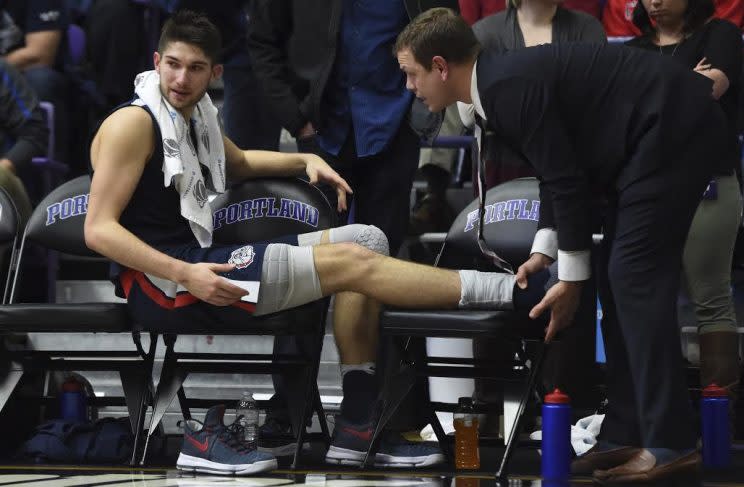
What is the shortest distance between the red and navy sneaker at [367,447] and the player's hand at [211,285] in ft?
1.94

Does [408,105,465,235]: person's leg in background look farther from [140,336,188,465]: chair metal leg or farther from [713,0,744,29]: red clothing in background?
[140,336,188,465]: chair metal leg

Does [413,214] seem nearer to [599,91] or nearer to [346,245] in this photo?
[346,245]

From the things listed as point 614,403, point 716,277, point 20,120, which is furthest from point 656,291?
point 20,120

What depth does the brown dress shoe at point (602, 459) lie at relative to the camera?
13.5 ft

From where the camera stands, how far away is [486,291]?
171 inches

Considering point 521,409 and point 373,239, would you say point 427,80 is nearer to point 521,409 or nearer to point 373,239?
point 373,239

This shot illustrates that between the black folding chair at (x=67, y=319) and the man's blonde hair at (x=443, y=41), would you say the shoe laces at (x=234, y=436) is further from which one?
the man's blonde hair at (x=443, y=41)

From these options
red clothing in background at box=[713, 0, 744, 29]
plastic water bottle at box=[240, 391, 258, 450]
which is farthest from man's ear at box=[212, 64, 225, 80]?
red clothing in background at box=[713, 0, 744, 29]

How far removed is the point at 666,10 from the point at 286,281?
1.86 metres

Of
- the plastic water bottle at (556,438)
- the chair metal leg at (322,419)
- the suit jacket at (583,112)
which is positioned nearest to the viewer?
the suit jacket at (583,112)

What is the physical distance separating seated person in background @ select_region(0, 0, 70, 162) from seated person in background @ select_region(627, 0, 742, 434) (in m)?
3.11

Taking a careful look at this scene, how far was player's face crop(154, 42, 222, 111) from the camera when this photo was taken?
475 centimetres

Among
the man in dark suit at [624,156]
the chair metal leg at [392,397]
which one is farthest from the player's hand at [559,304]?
the chair metal leg at [392,397]

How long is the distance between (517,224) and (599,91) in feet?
3.09
